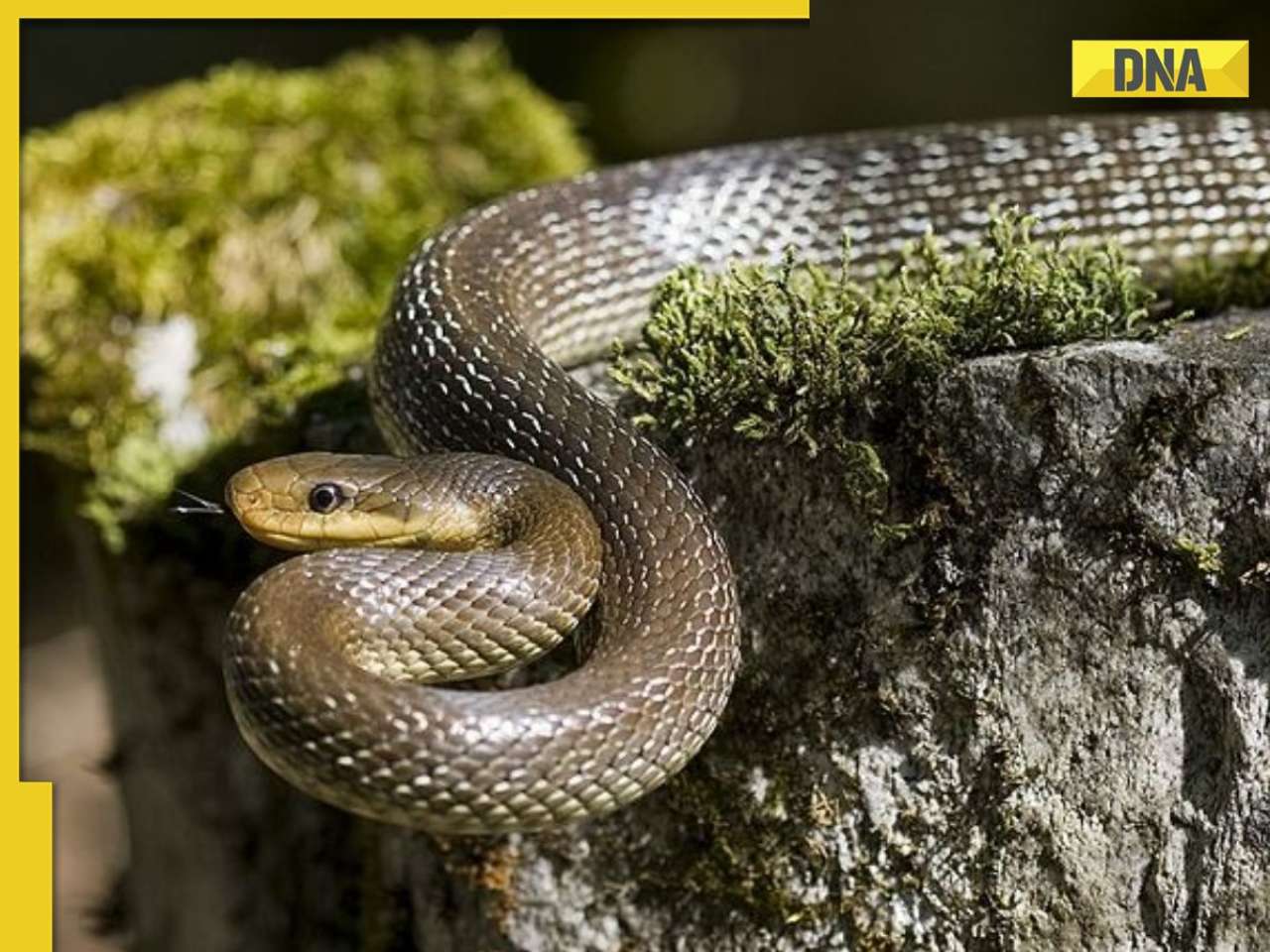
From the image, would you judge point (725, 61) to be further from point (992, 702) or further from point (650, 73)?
point (992, 702)

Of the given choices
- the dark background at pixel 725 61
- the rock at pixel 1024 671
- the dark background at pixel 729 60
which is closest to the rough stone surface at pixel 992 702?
the rock at pixel 1024 671

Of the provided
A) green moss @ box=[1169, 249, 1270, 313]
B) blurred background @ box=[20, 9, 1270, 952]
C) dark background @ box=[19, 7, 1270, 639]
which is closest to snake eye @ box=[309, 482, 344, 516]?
green moss @ box=[1169, 249, 1270, 313]

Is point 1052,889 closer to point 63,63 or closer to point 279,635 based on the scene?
point 279,635

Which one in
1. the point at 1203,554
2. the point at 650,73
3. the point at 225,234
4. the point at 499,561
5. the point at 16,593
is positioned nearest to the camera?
the point at 1203,554

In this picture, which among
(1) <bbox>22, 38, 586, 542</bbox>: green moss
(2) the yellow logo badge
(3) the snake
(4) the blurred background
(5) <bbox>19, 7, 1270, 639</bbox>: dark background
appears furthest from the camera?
(5) <bbox>19, 7, 1270, 639</bbox>: dark background

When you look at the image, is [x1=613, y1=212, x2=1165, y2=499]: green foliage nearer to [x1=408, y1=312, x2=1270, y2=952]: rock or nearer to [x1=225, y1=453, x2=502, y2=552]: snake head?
[x1=408, y1=312, x2=1270, y2=952]: rock

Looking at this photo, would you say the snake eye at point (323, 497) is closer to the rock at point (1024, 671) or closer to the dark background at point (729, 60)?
the rock at point (1024, 671)

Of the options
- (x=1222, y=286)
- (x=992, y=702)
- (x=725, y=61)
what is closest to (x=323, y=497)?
(x=992, y=702)
